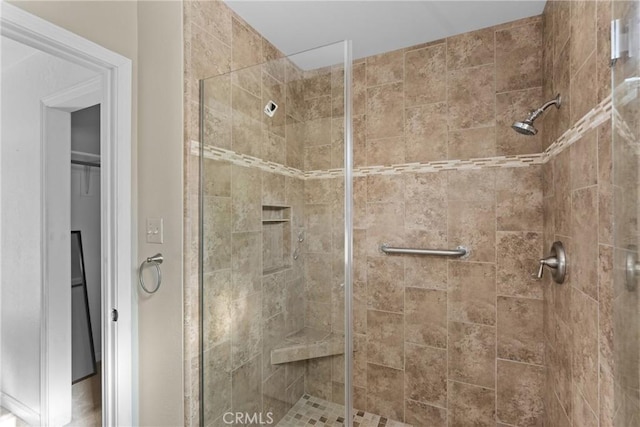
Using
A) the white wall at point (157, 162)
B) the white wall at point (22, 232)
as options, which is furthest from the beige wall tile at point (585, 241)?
the white wall at point (22, 232)

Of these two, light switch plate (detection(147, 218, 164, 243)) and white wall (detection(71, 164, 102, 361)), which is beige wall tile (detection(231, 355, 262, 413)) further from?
white wall (detection(71, 164, 102, 361))

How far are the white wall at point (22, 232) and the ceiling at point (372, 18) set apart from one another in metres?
1.49

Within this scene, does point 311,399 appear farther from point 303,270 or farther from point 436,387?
point 436,387

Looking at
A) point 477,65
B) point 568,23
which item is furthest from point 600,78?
point 477,65

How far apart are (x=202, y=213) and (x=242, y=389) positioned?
0.80m

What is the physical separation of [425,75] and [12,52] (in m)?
2.77

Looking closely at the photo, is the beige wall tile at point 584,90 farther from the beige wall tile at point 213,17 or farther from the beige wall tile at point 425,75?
the beige wall tile at point 213,17

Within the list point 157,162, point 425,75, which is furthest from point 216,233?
point 425,75

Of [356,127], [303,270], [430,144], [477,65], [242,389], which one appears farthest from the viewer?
[356,127]

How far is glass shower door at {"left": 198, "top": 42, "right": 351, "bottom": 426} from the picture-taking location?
1.10 metres

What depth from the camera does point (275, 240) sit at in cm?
120

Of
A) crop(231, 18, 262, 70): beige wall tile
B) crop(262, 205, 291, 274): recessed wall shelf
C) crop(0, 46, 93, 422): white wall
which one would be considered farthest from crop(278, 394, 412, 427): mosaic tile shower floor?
crop(0, 46, 93, 422): white wall

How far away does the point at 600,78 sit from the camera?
0.86 m

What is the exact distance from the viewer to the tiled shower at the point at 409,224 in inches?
42.3
